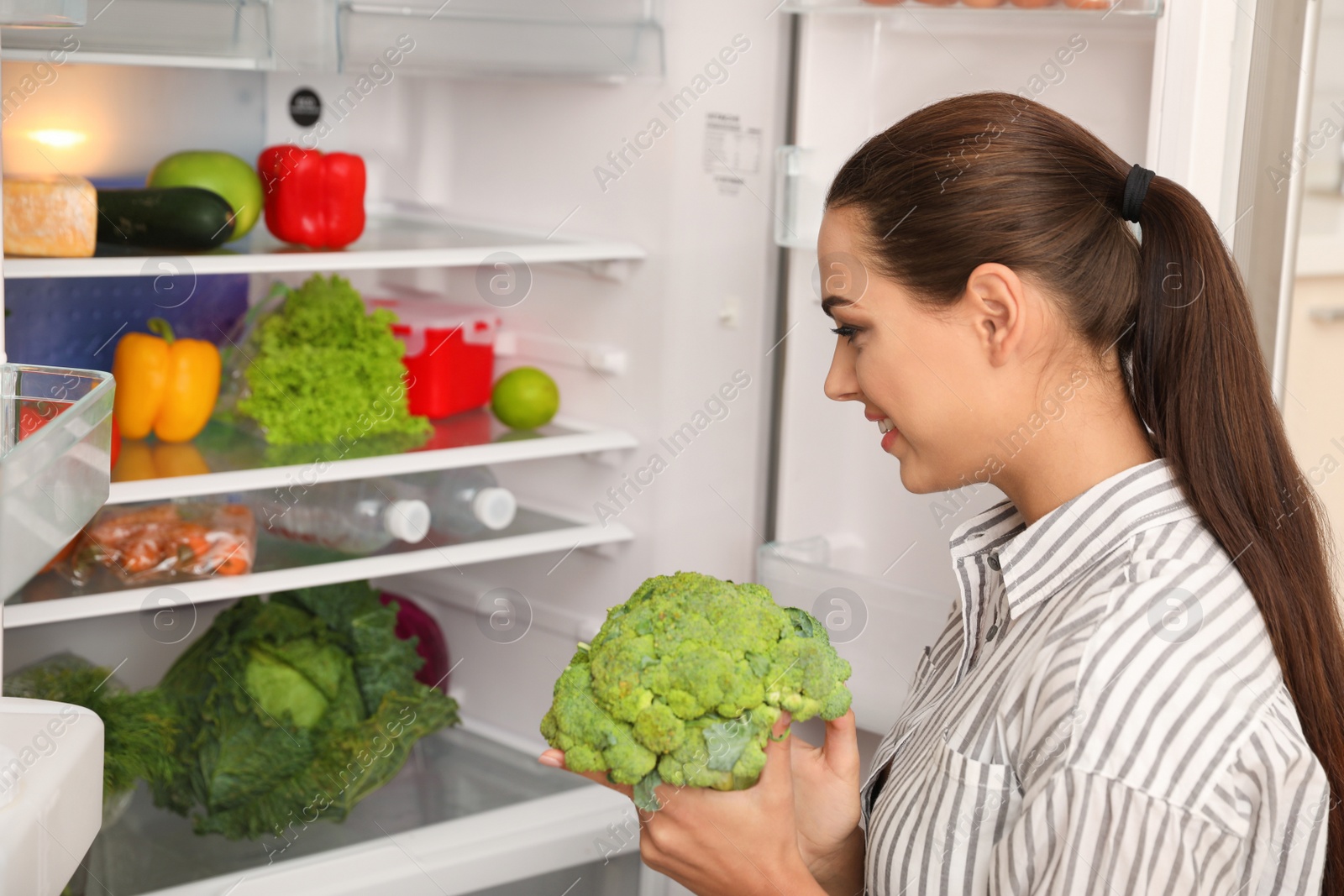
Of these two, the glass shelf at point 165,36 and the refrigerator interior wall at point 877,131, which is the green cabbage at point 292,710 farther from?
the glass shelf at point 165,36

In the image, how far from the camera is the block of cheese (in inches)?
60.5

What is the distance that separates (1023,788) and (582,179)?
1310 mm

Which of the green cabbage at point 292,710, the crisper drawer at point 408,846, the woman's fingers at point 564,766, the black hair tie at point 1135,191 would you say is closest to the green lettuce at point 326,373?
the green cabbage at point 292,710

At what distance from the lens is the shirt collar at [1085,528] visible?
977 mm

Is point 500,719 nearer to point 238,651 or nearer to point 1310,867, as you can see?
point 238,651

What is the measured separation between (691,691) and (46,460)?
480 mm

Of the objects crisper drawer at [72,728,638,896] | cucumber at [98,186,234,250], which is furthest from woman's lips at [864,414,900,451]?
cucumber at [98,186,234,250]

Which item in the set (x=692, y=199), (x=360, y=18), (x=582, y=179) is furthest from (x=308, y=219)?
(x=692, y=199)

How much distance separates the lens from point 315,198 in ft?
5.95

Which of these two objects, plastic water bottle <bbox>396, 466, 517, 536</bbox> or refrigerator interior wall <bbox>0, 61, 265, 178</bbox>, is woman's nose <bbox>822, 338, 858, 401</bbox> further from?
refrigerator interior wall <bbox>0, 61, 265, 178</bbox>

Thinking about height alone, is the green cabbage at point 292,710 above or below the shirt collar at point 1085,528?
below

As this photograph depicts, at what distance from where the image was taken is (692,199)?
6.04ft

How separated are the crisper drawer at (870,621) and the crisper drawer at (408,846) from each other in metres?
0.40

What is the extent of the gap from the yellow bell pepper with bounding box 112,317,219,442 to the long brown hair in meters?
1.09
